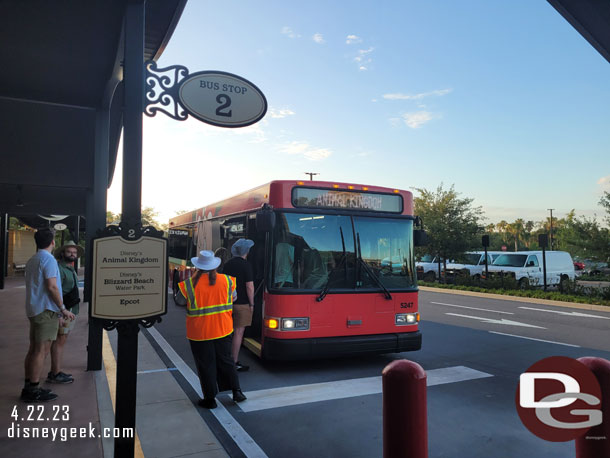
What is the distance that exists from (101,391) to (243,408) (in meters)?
1.76

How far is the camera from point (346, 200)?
6723mm

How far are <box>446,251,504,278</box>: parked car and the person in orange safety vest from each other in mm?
21019

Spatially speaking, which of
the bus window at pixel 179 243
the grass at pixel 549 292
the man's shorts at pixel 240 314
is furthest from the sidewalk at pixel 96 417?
the grass at pixel 549 292

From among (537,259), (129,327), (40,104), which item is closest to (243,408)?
(129,327)

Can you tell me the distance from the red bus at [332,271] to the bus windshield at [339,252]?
0.05 feet

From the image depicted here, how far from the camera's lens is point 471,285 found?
22109 mm

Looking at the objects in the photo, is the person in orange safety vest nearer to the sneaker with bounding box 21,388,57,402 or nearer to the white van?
the sneaker with bounding box 21,388,57,402

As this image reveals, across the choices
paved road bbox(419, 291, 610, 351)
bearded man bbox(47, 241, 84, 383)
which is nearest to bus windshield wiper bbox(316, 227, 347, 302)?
bearded man bbox(47, 241, 84, 383)

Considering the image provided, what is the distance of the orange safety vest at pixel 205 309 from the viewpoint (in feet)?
15.8

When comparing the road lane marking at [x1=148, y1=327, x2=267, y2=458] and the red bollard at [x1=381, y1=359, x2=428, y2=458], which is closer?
the red bollard at [x1=381, y1=359, x2=428, y2=458]

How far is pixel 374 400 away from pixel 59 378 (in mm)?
3907

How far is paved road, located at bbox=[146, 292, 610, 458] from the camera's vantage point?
3955 millimetres

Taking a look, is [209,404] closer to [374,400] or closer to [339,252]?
[374,400]

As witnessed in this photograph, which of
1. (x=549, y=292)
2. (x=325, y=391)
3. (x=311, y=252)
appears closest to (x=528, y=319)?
(x=549, y=292)
